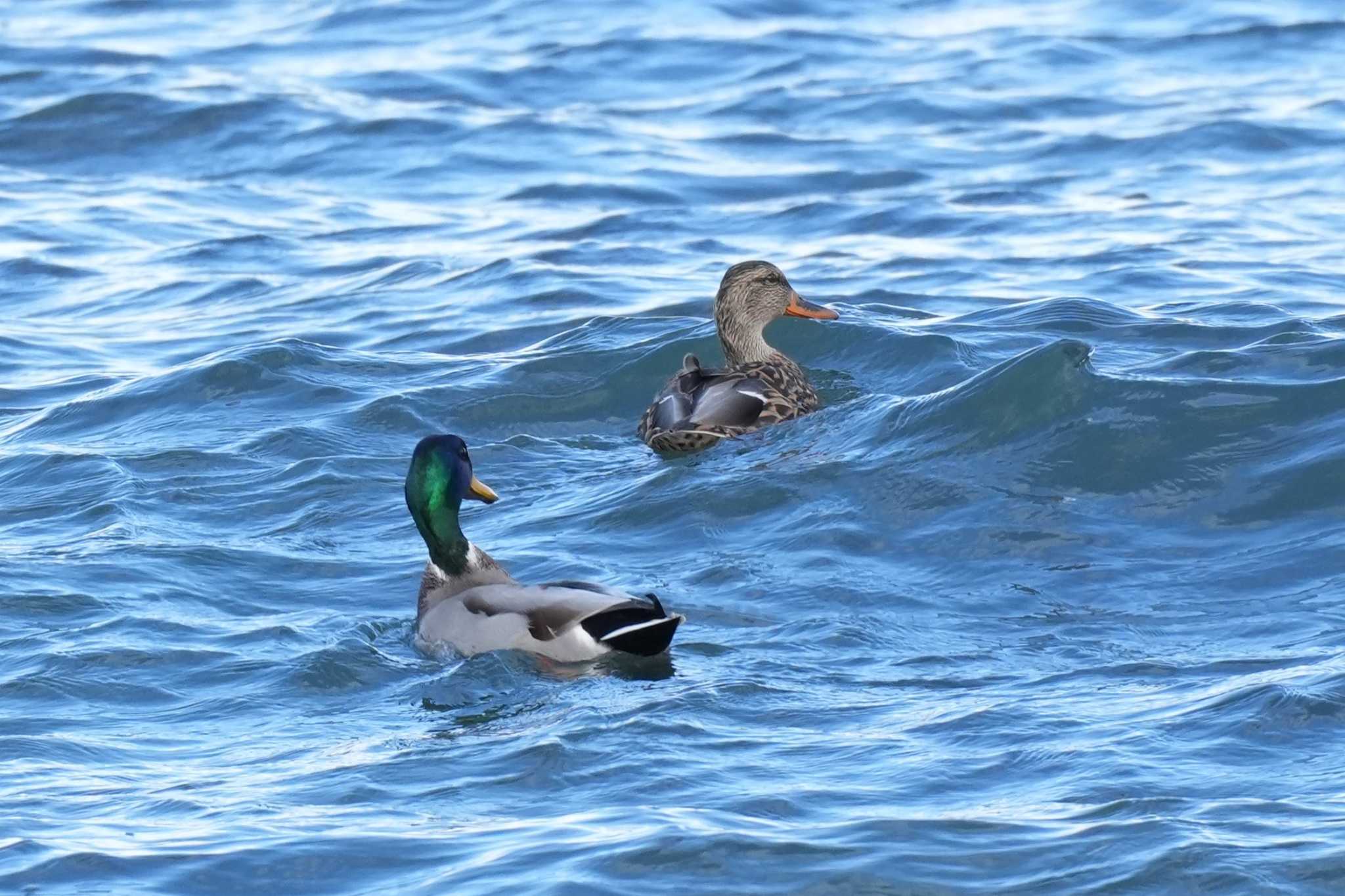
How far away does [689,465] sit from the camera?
10.9m

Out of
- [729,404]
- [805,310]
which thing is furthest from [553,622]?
[805,310]

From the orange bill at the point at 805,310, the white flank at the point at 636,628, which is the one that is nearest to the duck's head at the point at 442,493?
→ the white flank at the point at 636,628

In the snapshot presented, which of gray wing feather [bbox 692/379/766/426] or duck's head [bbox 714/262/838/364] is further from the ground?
duck's head [bbox 714/262/838/364]

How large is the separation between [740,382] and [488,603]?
131 inches

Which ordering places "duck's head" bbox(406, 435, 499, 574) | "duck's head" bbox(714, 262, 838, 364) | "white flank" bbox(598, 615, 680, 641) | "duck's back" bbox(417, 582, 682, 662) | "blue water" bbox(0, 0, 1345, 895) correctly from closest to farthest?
1. "blue water" bbox(0, 0, 1345, 895)
2. "white flank" bbox(598, 615, 680, 641)
3. "duck's back" bbox(417, 582, 682, 662)
4. "duck's head" bbox(406, 435, 499, 574)
5. "duck's head" bbox(714, 262, 838, 364)

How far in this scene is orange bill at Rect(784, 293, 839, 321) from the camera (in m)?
12.7

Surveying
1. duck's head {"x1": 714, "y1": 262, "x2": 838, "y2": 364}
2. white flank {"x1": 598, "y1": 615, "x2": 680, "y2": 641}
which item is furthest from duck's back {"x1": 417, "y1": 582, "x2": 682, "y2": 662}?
duck's head {"x1": 714, "y1": 262, "x2": 838, "y2": 364}

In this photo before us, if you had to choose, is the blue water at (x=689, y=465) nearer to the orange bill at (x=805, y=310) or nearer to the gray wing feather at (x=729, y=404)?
the gray wing feather at (x=729, y=404)

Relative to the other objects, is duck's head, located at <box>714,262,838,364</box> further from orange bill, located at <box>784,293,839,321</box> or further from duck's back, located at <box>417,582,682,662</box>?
duck's back, located at <box>417,582,682,662</box>

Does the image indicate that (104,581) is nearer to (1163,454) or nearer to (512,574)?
(512,574)

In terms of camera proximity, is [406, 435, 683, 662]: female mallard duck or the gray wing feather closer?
[406, 435, 683, 662]: female mallard duck

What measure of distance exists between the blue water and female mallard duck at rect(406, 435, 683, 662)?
131mm

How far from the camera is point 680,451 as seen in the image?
1117 centimetres

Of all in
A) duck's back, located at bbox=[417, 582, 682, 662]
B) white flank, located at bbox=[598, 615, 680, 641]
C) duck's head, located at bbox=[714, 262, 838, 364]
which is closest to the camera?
white flank, located at bbox=[598, 615, 680, 641]
